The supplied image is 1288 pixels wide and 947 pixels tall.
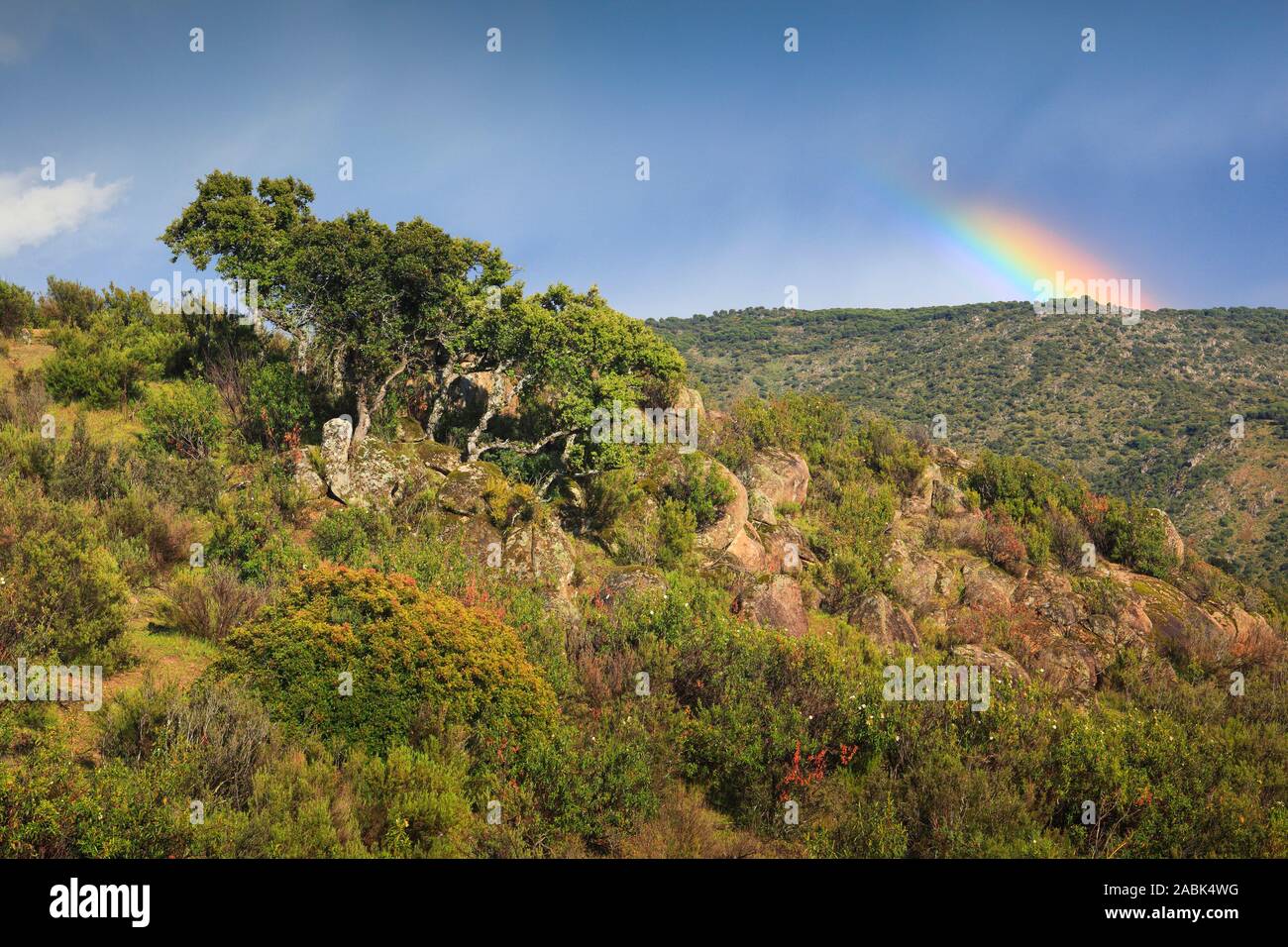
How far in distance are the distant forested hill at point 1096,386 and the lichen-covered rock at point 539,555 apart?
3048 centimetres

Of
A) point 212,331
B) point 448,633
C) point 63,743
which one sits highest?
point 212,331

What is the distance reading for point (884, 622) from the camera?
18.4m

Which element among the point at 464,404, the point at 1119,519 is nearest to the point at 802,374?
the point at 1119,519

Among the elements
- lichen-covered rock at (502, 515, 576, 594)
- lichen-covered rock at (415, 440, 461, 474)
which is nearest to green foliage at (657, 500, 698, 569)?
lichen-covered rock at (502, 515, 576, 594)

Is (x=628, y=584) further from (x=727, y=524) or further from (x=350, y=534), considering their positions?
(x=350, y=534)

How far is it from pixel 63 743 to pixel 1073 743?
12.7 m

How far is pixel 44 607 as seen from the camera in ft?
29.7

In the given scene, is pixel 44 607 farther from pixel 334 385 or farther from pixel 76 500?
pixel 334 385

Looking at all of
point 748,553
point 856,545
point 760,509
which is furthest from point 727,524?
point 856,545

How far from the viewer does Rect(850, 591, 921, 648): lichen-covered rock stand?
18.2 meters

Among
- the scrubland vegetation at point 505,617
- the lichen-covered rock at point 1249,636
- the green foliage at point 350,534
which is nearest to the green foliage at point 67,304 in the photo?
the scrubland vegetation at point 505,617

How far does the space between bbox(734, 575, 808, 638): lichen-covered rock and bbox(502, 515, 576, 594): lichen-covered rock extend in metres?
4.54

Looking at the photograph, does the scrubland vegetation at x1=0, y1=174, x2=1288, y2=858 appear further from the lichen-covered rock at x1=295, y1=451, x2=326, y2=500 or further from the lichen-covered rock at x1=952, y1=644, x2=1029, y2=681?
the lichen-covered rock at x1=952, y1=644, x2=1029, y2=681

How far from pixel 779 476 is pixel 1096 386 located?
6659 centimetres
